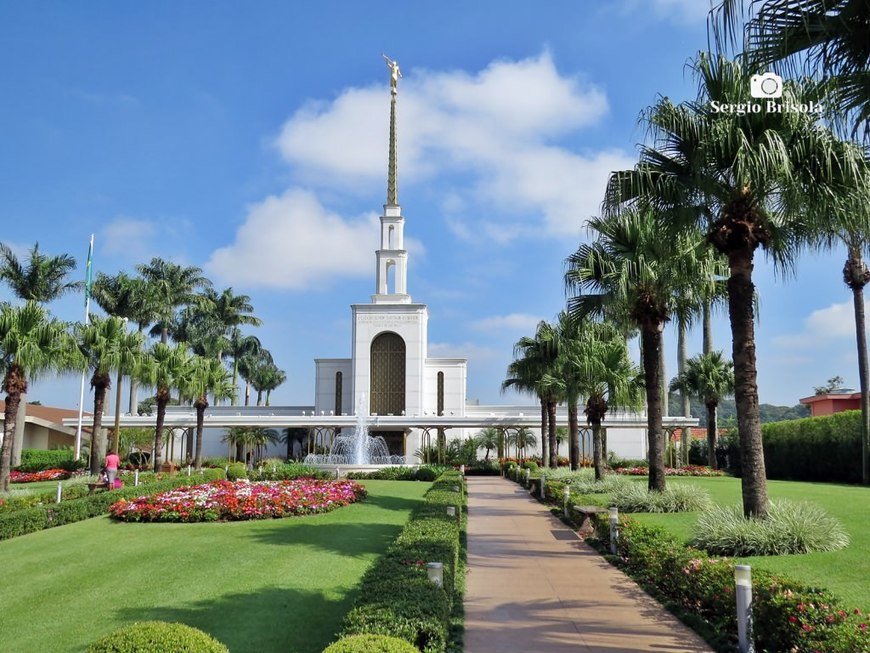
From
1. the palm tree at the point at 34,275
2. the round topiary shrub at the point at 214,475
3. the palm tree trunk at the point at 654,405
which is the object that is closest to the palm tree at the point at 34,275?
the palm tree at the point at 34,275

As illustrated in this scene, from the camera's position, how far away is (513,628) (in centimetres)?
798

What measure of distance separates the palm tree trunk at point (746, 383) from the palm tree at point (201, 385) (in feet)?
99.2

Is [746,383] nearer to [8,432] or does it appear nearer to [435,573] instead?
[435,573]

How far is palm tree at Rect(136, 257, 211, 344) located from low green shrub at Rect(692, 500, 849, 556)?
48369 mm

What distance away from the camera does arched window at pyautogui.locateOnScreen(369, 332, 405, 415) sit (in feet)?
182

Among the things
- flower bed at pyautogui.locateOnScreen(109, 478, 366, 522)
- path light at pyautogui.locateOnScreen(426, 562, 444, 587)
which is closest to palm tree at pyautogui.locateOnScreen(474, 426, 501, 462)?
flower bed at pyautogui.locateOnScreen(109, 478, 366, 522)

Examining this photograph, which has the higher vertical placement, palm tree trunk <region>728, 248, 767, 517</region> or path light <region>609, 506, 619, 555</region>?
palm tree trunk <region>728, 248, 767, 517</region>

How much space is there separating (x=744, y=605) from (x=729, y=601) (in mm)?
734

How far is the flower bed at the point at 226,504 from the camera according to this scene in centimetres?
1706

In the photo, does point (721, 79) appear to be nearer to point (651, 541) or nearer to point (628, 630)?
point (651, 541)

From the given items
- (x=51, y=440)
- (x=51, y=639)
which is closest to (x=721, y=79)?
(x=51, y=639)

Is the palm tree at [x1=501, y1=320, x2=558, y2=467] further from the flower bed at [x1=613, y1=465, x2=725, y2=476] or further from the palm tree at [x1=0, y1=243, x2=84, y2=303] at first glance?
the palm tree at [x1=0, y1=243, x2=84, y2=303]

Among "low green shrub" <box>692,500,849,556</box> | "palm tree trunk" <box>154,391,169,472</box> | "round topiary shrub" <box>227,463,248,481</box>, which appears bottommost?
"round topiary shrub" <box>227,463,248,481</box>

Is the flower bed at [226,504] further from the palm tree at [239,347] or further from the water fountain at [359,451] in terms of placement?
the palm tree at [239,347]
